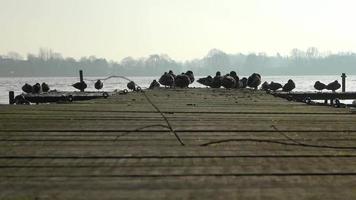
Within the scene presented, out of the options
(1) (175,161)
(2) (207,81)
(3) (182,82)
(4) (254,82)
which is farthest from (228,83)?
(1) (175,161)

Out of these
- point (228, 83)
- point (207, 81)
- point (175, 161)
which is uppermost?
point (207, 81)

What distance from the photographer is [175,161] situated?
12.5 feet

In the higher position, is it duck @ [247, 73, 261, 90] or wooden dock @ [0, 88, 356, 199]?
duck @ [247, 73, 261, 90]

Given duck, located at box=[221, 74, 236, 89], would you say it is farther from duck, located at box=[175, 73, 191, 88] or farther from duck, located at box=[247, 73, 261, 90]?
duck, located at box=[247, 73, 261, 90]

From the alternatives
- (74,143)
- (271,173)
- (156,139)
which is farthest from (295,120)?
(271,173)

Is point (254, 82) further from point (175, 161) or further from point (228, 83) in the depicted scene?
point (175, 161)

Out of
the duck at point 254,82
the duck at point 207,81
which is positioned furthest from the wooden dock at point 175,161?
the duck at point 207,81

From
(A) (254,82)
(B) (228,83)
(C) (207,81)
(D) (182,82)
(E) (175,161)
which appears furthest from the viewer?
(C) (207,81)

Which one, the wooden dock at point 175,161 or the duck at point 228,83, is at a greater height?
the duck at point 228,83

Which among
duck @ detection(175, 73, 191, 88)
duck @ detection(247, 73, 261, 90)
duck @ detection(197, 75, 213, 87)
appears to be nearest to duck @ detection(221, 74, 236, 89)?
duck @ detection(175, 73, 191, 88)

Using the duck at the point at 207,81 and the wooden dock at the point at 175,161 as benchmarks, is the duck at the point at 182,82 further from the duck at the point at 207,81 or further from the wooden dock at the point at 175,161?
the wooden dock at the point at 175,161

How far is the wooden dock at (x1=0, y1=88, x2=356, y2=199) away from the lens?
2.96m

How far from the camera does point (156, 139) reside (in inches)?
198

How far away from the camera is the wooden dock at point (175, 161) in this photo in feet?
9.71
